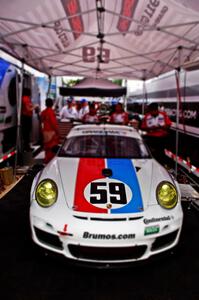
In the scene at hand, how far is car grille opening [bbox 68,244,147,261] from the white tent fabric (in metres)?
3.21

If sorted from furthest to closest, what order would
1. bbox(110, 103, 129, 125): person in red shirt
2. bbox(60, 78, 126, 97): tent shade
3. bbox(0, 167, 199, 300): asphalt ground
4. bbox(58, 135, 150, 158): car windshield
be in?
bbox(60, 78, 126, 97): tent shade
bbox(110, 103, 129, 125): person in red shirt
bbox(58, 135, 150, 158): car windshield
bbox(0, 167, 199, 300): asphalt ground

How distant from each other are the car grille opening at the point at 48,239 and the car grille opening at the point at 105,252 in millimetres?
126

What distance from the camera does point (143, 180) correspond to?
3107 millimetres

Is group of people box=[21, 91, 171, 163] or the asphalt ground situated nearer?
the asphalt ground

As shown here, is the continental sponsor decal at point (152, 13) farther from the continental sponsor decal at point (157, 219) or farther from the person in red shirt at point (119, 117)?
the person in red shirt at point (119, 117)

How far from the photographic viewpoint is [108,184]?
2.96 meters

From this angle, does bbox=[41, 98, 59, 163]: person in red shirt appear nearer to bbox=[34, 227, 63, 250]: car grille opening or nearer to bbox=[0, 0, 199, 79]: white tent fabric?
bbox=[0, 0, 199, 79]: white tent fabric

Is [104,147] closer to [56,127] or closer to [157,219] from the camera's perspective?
[157,219]

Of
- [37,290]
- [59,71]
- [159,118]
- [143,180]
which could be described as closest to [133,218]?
[143,180]

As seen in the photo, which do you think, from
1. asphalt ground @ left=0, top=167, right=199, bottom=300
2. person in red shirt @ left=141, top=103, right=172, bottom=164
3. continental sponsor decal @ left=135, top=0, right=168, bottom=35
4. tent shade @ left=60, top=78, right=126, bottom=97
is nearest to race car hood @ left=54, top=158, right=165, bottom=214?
asphalt ground @ left=0, top=167, right=199, bottom=300

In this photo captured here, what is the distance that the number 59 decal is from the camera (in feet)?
8.76

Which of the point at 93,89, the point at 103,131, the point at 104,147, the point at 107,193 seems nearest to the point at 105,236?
the point at 107,193

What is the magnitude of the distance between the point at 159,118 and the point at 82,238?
465 centimetres

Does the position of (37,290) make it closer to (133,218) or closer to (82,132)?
(133,218)
